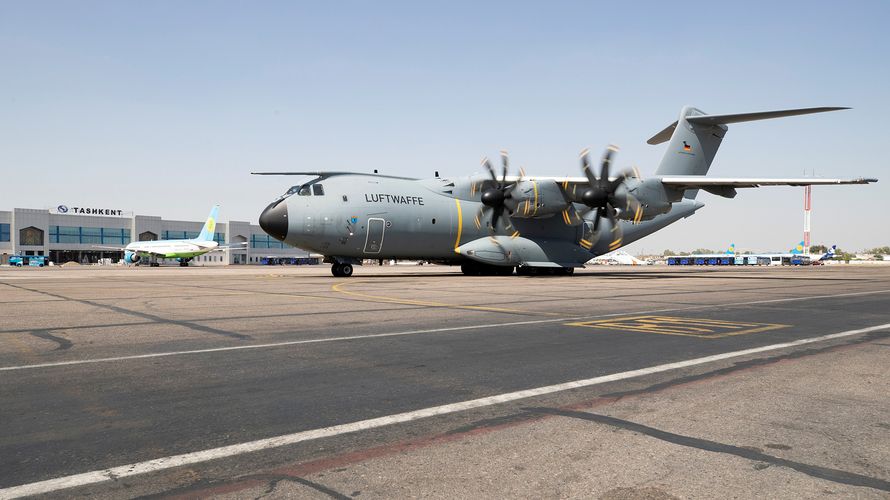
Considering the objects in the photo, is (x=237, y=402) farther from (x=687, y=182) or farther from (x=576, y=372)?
(x=687, y=182)

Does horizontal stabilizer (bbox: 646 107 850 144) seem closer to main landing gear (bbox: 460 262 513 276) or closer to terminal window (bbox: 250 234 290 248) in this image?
main landing gear (bbox: 460 262 513 276)

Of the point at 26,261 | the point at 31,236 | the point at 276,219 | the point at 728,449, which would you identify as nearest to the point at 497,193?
the point at 276,219

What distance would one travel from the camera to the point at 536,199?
30672mm

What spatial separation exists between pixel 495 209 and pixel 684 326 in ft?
68.0

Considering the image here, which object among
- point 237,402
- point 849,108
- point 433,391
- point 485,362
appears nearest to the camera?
point 237,402

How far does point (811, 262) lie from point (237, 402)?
12273 centimetres

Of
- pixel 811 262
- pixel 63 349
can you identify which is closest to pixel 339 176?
pixel 63 349

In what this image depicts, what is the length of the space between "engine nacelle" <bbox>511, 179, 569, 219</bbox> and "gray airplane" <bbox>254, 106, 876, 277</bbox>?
0.17 feet

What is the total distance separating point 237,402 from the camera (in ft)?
17.6

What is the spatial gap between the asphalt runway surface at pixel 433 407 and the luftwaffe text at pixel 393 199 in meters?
18.1

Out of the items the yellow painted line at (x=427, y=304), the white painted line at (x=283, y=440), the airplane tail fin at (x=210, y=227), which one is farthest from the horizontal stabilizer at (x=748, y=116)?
the airplane tail fin at (x=210, y=227)

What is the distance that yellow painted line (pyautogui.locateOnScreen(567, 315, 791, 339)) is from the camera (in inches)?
392

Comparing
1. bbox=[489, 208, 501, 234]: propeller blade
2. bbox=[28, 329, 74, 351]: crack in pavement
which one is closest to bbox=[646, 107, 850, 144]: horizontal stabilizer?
bbox=[489, 208, 501, 234]: propeller blade

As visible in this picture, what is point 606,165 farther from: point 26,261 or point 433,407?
point 26,261
